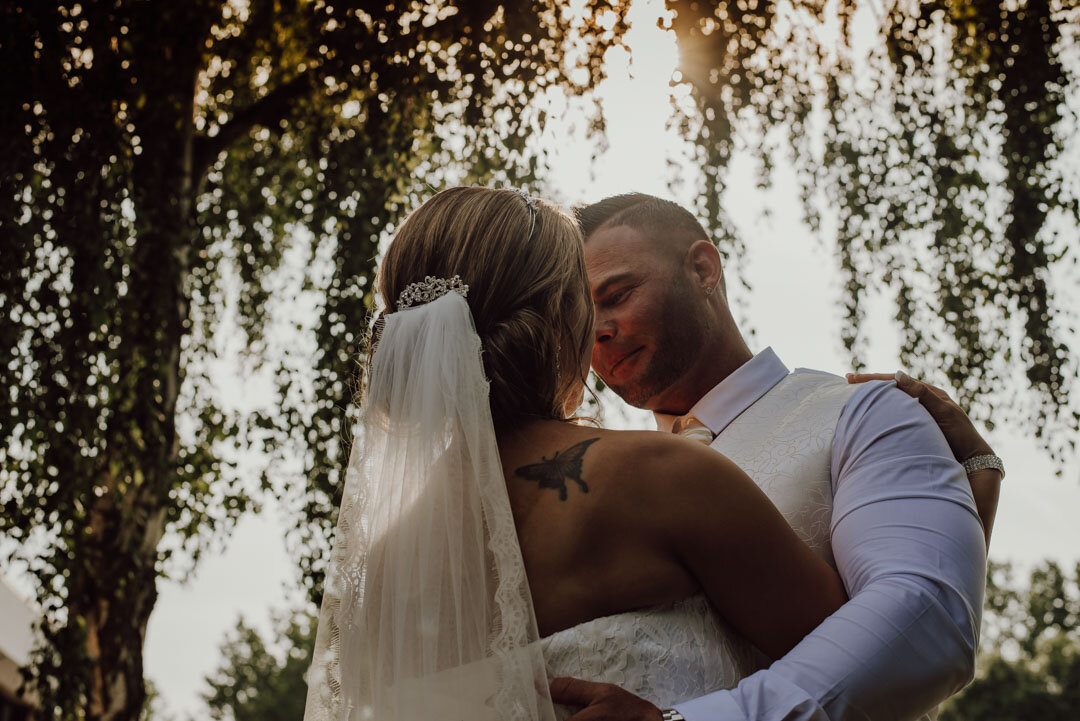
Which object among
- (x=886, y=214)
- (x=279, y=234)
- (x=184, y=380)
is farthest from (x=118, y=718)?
(x=886, y=214)

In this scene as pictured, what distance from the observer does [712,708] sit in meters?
1.64

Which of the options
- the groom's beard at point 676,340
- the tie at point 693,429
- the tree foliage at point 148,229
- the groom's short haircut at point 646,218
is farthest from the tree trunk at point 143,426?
the tie at point 693,429

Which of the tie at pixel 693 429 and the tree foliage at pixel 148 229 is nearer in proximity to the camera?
the tie at pixel 693 429

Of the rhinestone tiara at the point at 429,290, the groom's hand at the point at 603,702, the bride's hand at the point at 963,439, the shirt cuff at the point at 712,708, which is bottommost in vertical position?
the shirt cuff at the point at 712,708

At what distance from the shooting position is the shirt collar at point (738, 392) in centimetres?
272

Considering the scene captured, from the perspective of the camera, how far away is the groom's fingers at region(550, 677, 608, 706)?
5.40ft

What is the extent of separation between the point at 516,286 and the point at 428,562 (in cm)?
55

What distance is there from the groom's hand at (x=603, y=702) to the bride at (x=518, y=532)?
1.7 inches

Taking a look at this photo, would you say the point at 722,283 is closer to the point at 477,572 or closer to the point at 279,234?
the point at 477,572

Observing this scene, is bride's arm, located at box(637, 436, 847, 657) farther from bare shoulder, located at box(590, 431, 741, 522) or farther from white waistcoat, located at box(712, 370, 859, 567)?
white waistcoat, located at box(712, 370, 859, 567)

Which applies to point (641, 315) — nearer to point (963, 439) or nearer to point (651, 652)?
point (963, 439)

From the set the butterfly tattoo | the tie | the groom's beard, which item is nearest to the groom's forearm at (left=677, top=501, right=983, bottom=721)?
the butterfly tattoo

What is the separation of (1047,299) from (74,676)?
247 inches

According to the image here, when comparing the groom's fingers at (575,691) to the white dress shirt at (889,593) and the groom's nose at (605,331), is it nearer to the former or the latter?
the white dress shirt at (889,593)
